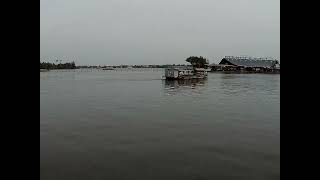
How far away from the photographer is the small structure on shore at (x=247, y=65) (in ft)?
451

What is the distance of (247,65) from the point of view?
138 metres

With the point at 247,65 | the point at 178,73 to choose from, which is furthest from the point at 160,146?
the point at 247,65

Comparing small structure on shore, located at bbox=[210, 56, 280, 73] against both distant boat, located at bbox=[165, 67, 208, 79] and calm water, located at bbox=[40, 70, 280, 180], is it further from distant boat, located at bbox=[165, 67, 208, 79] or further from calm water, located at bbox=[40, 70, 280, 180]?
calm water, located at bbox=[40, 70, 280, 180]

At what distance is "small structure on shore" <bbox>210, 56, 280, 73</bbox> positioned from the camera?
13738 cm

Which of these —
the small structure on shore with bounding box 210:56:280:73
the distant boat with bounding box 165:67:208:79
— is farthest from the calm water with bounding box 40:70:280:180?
the small structure on shore with bounding box 210:56:280:73

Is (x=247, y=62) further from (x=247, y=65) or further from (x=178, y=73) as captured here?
(x=178, y=73)

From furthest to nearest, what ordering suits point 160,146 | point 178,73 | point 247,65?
point 247,65, point 178,73, point 160,146

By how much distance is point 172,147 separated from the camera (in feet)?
43.1

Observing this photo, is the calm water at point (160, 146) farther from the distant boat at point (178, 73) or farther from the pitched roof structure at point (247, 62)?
the pitched roof structure at point (247, 62)

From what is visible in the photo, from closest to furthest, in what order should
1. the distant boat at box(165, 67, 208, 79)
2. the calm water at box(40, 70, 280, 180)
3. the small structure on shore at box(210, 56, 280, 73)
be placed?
the calm water at box(40, 70, 280, 180) < the distant boat at box(165, 67, 208, 79) < the small structure on shore at box(210, 56, 280, 73)

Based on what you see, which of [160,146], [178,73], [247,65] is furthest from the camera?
[247,65]
